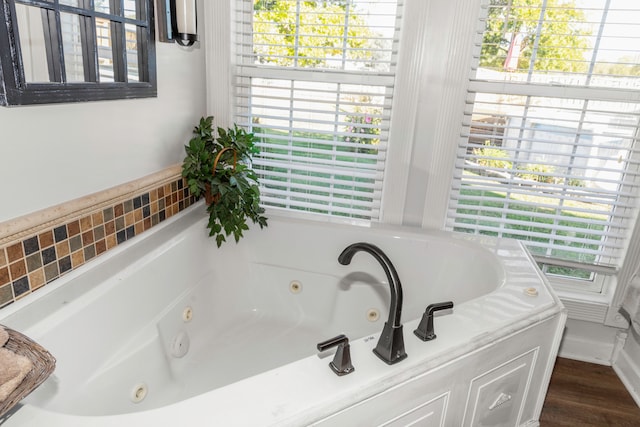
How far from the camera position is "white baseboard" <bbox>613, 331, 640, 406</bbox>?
1961 millimetres

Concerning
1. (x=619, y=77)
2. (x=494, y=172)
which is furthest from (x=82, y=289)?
(x=619, y=77)

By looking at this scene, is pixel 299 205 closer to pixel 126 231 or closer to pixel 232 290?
pixel 232 290

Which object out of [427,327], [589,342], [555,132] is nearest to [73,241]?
[427,327]

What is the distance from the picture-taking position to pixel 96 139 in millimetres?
1406

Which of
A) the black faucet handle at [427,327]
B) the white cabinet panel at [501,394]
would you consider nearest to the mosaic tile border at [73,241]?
the black faucet handle at [427,327]

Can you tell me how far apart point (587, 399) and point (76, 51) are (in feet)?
8.18

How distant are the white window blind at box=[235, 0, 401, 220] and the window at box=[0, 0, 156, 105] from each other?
62cm

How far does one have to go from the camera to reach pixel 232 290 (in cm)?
209

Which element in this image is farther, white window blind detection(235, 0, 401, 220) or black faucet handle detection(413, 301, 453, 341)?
white window blind detection(235, 0, 401, 220)

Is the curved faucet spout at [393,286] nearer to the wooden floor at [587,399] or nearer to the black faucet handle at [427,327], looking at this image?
the black faucet handle at [427,327]

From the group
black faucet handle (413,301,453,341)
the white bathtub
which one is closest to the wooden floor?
the white bathtub

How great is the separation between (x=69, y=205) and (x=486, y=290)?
1572 millimetres

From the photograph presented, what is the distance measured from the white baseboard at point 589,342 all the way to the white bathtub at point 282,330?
0.74 meters

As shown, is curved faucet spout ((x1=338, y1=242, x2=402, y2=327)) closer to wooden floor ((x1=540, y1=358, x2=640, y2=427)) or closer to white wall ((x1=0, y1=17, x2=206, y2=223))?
white wall ((x1=0, y1=17, x2=206, y2=223))
